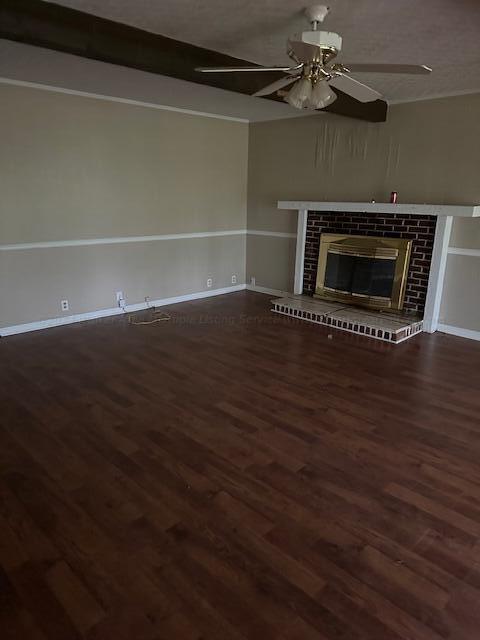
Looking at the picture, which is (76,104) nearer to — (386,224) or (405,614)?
(386,224)

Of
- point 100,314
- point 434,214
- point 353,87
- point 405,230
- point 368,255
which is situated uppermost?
point 353,87

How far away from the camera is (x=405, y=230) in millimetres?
4824

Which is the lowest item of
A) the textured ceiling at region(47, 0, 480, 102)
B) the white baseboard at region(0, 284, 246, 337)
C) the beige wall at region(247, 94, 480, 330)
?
the white baseboard at region(0, 284, 246, 337)

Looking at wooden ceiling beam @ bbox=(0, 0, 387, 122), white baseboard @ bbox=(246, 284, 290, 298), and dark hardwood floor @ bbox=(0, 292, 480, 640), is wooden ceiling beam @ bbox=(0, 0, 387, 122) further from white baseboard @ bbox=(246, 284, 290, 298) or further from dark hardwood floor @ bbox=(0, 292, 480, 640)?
white baseboard @ bbox=(246, 284, 290, 298)

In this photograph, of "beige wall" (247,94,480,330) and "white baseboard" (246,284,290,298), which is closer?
"beige wall" (247,94,480,330)

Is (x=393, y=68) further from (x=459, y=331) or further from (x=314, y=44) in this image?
(x=459, y=331)

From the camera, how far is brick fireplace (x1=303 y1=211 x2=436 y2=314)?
4.69 meters

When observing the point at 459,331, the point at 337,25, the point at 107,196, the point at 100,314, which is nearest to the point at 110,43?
the point at 337,25

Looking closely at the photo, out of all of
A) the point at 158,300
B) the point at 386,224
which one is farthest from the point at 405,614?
the point at 158,300

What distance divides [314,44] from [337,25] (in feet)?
1.97

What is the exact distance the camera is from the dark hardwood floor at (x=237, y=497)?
1.61 meters

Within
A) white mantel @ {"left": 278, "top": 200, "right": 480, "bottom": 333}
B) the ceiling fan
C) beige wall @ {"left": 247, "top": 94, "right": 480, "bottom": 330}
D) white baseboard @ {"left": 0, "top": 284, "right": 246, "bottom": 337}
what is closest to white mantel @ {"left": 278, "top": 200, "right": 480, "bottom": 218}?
white mantel @ {"left": 278, "top": 200, "right": 480, "bottom": 333}

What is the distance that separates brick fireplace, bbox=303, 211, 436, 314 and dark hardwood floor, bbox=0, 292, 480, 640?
109cm

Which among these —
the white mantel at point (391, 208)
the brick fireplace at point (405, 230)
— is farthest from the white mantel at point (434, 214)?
the brick fireplace at point (405, 230)
